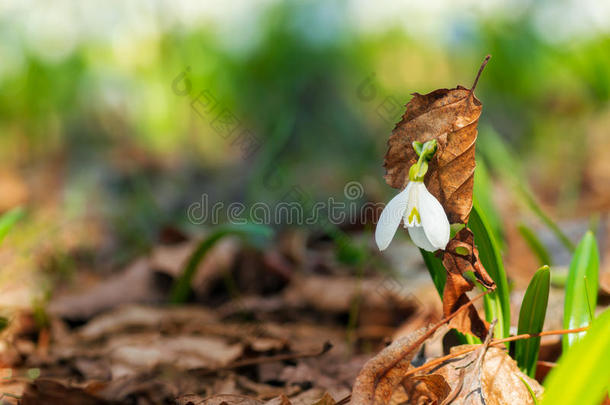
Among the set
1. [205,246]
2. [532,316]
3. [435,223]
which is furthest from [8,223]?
[532,316]

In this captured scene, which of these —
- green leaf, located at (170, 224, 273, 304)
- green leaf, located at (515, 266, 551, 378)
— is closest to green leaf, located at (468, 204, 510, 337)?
green leaf, located at (515, 266, 551, 378)

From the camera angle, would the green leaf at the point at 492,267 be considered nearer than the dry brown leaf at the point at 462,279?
No

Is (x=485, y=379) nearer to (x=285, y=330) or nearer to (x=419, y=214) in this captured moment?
(x=419, y=214)

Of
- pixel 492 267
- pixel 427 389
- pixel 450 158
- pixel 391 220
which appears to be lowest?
pixel 427 389

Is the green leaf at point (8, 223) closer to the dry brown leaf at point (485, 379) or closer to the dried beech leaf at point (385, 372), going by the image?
the dried beech leaf at point (385, 372)

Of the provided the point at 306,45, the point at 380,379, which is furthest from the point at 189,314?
the point at 306,45

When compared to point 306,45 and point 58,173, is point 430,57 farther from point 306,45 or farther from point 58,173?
point 58,173

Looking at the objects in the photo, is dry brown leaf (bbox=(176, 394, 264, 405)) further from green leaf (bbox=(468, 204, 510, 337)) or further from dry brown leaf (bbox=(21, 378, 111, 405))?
green leaf (bbox=(468, 204, 510, 337))
